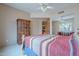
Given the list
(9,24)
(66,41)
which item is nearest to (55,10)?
(66,41)

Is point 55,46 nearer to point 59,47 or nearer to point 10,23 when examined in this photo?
point 59,47

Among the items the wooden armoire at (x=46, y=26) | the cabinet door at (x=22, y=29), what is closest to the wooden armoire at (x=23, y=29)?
the cabinet door at (x=22, y=29)

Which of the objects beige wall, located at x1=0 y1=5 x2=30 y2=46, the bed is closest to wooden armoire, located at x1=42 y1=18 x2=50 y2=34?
the bed

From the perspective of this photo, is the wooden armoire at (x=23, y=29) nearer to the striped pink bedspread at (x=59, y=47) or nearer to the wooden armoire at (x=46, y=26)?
the wooden armoire at (x=46, y=26)

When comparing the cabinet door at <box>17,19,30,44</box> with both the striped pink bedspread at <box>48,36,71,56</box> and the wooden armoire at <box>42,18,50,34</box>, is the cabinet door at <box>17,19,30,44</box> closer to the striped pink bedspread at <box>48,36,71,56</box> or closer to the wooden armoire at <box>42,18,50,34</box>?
the wooden armoire at <box>42,18,50,34</box>

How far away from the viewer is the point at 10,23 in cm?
260

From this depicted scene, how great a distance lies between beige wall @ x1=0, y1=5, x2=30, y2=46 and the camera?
235 cm

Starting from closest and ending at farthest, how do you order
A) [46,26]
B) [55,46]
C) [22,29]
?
1. [55,46]
2. [46,26]
3. [22,29]

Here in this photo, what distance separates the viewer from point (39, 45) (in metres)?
1.97

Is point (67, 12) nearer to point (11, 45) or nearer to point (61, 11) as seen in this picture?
point (61, 11)

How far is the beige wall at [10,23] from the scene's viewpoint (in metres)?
2.35

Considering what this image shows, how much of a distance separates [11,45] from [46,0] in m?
1.30

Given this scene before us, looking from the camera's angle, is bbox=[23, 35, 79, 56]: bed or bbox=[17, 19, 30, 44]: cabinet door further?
bbox=[17, 19, 30, 44]: cabinet door

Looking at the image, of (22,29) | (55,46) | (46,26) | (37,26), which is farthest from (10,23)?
(55,46)
